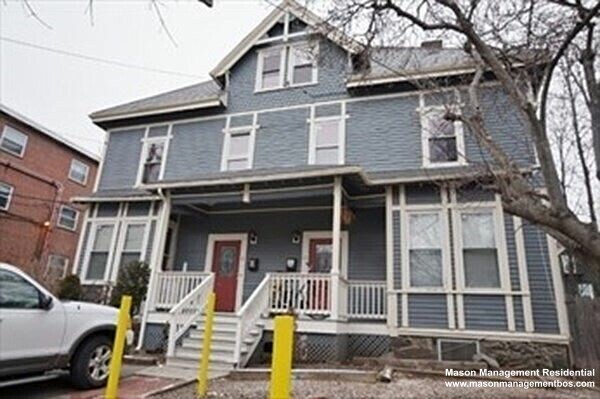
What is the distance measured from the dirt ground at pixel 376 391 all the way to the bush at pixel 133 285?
183 inches

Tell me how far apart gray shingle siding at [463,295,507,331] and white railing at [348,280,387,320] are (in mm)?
1738

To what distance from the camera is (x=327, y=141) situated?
1091 centimetres

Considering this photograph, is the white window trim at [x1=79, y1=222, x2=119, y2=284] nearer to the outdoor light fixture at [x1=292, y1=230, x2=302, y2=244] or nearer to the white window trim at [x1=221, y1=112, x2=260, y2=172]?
the white window trim at [x1=221, y1=112, x2=260, y2=172]

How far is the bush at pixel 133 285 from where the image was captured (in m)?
10.0

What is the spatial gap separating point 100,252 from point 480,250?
34.4ft

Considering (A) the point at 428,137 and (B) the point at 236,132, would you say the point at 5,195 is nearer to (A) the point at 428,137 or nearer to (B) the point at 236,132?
(B) the point at 236,132

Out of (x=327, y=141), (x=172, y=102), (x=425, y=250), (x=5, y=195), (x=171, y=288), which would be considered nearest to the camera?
(x=425, y=250)

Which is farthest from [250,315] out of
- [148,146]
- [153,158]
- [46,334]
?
[148,146]

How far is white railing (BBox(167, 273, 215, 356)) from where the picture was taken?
7.86 m

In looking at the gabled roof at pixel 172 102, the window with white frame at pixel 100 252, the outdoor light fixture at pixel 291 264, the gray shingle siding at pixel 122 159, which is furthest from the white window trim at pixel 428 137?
the window with white frame at pixel 100 252

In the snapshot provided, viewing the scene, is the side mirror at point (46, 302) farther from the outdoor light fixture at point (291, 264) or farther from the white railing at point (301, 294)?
the outdoor light fixture at point (291, 264)

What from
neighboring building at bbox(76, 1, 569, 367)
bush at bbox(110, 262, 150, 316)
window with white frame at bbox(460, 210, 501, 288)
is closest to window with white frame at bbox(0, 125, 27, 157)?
neighboring building at bbox(76, 1, 569, 367)

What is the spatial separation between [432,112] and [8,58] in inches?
345

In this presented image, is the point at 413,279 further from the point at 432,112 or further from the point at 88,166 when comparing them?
Result: the point at 88,166
